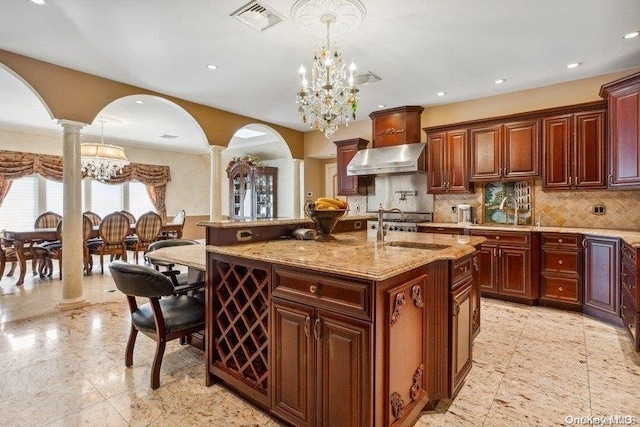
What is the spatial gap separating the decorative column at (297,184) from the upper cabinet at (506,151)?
3.38m

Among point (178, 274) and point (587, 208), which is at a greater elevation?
point (587, 208)

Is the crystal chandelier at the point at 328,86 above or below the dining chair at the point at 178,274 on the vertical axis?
above

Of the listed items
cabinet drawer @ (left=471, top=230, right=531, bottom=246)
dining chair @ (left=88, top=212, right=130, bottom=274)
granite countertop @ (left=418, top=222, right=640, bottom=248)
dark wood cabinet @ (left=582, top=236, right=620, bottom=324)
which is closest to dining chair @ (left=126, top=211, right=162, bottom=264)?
dining chair @ (left=88, top=212, right=130, bottom=274)

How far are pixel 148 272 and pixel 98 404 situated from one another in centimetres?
80

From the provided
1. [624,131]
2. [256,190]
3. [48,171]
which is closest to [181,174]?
[256,190]

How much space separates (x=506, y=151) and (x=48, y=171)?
804 cm

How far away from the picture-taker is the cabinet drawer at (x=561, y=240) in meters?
3.41

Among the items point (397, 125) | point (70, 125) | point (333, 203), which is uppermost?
point (397, 125)

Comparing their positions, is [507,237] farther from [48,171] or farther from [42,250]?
[48,171]

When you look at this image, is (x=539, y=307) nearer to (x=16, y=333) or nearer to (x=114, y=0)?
(x=114, y=0)

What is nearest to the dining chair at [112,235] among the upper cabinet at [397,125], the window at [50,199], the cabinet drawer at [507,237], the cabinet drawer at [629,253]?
the window at [50,199]

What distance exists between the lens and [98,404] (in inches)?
73.4

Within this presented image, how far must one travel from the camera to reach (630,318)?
264 cm

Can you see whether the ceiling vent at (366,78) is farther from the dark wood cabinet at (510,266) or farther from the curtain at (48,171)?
the curtain at (48,171)
